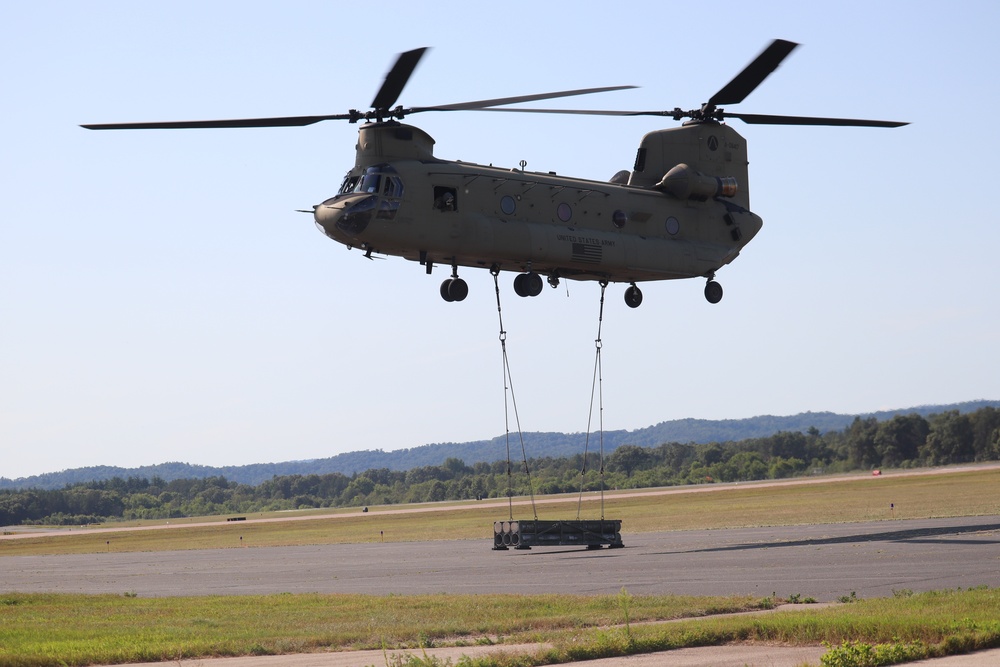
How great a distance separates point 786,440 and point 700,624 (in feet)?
559

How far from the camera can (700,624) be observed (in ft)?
54.6

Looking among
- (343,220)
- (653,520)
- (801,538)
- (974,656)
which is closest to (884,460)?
(653,520)

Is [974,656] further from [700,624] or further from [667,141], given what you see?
[667,141]

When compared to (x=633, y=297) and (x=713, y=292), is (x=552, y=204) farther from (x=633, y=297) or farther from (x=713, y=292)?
(x=713, y=292)

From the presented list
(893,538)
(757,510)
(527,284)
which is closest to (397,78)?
(527,284)

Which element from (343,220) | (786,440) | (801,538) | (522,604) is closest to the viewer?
(522,604)

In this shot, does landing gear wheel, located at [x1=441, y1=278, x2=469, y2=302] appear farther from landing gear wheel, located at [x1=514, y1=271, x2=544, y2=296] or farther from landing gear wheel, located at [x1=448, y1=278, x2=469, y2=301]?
landing gear wheel, located at [x1=514, y1=271, x2=544, y2=296]

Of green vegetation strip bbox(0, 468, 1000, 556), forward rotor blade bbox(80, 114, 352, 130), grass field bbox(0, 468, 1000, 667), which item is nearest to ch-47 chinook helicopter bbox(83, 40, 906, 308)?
forward rotor blade bbox(80, 114, 352, 130)

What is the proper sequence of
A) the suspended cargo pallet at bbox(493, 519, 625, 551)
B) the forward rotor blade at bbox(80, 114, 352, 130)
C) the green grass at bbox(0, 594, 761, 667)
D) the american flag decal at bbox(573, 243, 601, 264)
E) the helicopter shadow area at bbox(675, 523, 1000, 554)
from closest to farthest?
1. the green grass at bbox(0, 594, 761, 667)
2. the forward rotor blade at bbox(80, 114, 352, 130)
3. the helicopter shadow area at bbox(675, 523, 1000, 554)
4. the american flag decal at bbox(573, 243, 601, 264)
5. the suspended cargo pallet at bbox(493, 519, 625, 551)

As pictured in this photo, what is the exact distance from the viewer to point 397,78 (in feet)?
93.1

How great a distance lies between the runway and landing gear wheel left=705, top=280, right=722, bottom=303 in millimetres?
7504

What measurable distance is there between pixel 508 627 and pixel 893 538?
18045 millimetres

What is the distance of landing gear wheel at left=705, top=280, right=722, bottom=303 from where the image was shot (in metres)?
36.7

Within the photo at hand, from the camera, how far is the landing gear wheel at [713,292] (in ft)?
120
